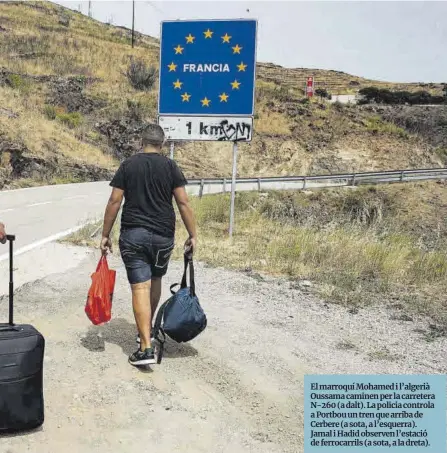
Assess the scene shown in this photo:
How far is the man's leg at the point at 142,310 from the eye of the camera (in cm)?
451

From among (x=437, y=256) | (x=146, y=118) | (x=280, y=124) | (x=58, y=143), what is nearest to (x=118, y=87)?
(x=146, y=118)

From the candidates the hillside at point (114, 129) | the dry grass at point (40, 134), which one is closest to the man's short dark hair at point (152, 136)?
the hillside at point (114, 129)

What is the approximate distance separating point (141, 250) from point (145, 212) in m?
0.30

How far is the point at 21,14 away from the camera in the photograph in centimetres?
7294

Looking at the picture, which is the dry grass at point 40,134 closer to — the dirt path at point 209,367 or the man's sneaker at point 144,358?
the dirt path at point 209,367

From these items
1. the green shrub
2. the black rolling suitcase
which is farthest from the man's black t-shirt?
the green shrub

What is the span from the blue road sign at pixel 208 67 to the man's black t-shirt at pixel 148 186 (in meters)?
6.37

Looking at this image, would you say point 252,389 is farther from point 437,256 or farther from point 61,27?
point 61,27

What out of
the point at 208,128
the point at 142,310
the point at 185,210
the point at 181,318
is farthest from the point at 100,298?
the point at 208,128

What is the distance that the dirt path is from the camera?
140 inches

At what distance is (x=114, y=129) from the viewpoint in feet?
114

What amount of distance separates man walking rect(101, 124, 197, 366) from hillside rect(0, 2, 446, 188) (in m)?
18.0

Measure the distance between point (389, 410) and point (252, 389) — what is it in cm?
116

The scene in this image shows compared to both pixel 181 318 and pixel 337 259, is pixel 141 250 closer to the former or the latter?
pixel 181 318
